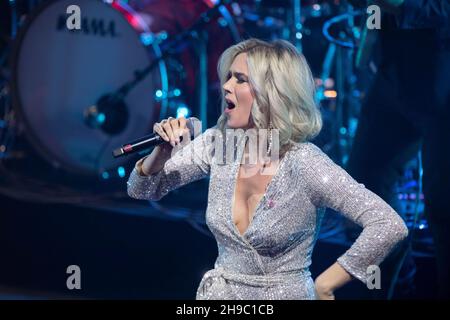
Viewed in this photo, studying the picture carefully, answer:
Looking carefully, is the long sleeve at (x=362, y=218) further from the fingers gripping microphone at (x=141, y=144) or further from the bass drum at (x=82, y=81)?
the bass drum at (x=82, y=81)

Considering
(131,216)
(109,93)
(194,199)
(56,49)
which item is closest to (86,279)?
(131,216)

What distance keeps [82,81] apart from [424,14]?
2.49m

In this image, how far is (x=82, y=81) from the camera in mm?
4652

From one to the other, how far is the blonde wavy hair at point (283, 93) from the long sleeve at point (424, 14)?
630mm

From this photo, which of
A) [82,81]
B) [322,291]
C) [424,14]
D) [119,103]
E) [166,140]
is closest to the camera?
[322,291]

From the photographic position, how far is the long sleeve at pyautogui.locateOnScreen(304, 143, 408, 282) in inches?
81.8

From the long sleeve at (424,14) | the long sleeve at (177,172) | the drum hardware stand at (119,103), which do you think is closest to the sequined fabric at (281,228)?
the long sleeve at (177,172)

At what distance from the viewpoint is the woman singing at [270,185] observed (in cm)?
215

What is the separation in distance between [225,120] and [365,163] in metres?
0.78

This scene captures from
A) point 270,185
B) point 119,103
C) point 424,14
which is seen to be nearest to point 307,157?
point 270,185

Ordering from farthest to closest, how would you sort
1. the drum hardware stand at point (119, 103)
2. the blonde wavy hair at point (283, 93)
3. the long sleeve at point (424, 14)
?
the drum hardware stand at point (119, 103) → the long sleeve at point (424, 14) → the blonde wavy hair at point (283, 93)

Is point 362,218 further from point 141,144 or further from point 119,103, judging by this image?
point 119,103

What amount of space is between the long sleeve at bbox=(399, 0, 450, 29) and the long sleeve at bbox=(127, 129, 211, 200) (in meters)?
0.87
